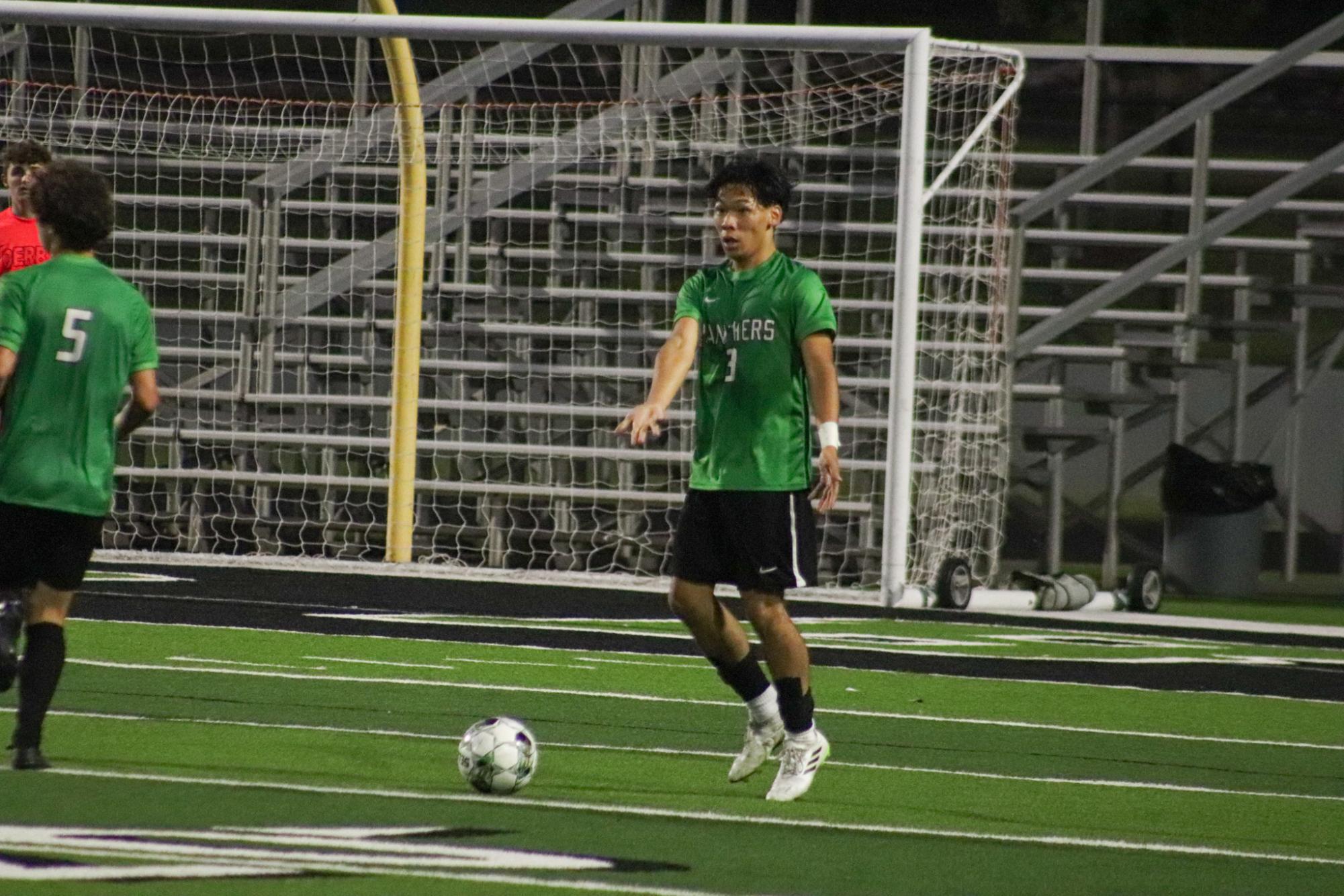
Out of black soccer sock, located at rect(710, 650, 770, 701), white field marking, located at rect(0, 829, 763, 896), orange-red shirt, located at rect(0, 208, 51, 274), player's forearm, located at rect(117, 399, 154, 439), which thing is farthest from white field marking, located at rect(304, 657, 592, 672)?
white field marking, located at rect(0, 829, 763, 896)

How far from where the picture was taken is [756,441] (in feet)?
22.2

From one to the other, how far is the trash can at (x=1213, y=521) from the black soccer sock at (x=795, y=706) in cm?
985

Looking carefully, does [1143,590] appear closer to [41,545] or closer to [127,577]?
[127,577]

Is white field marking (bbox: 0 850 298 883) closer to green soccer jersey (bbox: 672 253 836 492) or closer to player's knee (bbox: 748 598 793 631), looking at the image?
player's knee (bbox: 748 598 793 631)

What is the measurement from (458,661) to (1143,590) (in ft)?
19.1

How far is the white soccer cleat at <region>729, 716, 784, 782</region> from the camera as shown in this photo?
6918 mm

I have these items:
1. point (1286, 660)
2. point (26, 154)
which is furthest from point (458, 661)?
point (1286, 660)

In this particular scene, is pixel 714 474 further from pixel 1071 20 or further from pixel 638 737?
pixel 1071 20

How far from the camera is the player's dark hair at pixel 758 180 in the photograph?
22.4 feet

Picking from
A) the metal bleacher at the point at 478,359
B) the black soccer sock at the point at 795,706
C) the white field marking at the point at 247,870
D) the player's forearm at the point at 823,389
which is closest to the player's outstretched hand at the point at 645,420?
the player's forearm at the point at 823,389

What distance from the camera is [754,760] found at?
6.93 m

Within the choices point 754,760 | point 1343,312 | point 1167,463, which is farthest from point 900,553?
point 1343,312

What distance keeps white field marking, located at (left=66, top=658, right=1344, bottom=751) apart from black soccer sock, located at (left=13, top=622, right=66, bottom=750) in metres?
2.78

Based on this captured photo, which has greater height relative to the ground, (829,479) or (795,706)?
(829,479)
